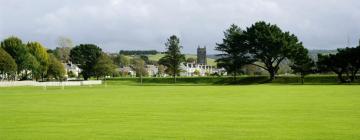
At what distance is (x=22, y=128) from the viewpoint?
20094 mm

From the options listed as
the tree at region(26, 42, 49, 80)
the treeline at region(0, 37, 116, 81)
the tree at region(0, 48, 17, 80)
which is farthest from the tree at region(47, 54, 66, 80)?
the tree at region(0, 48, 17, 80)

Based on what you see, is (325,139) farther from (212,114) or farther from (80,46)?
(80,46)

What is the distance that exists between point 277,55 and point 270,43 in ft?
11.1

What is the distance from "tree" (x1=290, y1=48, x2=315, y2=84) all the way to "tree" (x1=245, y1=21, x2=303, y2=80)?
1201mm

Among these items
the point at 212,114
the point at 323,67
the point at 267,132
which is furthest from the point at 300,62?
the point at 267,132

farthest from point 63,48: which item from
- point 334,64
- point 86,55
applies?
point 334,64

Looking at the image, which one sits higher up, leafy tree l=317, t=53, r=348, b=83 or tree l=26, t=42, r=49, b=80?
tree l=26, t=42, r=49, b=80

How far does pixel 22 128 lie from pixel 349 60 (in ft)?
285

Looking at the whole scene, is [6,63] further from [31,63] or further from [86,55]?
[86,55]

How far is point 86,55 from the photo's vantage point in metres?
158

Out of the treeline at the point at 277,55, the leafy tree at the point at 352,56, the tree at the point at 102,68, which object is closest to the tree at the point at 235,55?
the treeline at the point at 277,55

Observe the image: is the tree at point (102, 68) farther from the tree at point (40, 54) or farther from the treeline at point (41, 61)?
the tree at point (40, 54)

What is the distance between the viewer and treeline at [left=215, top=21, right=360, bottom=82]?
332 ft

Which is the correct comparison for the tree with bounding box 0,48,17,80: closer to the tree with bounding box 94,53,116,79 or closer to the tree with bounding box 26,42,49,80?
the tree with bounding box 26,42,49,80
